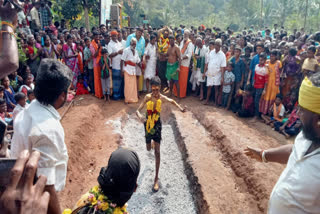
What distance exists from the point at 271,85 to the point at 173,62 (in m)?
3.32

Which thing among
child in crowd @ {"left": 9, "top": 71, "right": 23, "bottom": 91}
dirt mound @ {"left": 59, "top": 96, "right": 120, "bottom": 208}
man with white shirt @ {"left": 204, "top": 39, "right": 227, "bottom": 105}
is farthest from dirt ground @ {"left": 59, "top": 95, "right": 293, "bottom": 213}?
child in crowd @ {"left": 9, "top": 71, "right": 23, "bottom": 91}

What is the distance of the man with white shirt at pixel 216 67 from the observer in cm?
838

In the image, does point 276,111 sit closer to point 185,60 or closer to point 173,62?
point 185,60

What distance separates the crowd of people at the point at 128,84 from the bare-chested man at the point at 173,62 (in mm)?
34

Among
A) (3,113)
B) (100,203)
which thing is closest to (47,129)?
(100,203)

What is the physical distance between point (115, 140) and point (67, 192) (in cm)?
227

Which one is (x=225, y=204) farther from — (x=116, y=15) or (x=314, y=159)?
(x=116, y=15)

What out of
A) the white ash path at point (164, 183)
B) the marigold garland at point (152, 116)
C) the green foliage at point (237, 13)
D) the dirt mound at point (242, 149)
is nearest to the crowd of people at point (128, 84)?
the marigold garland at point (152, 116)

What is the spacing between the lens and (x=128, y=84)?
916 centimetres

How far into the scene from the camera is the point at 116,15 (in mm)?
15953

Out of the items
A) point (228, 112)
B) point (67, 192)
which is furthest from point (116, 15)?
point (67, 192)

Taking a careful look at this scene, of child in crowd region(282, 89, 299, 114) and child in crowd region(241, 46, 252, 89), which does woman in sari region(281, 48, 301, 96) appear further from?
child in crowd region(241, 46, 252, 89)

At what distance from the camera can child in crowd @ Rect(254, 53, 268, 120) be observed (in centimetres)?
735

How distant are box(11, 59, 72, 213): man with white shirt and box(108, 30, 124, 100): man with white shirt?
7146 millimetres
